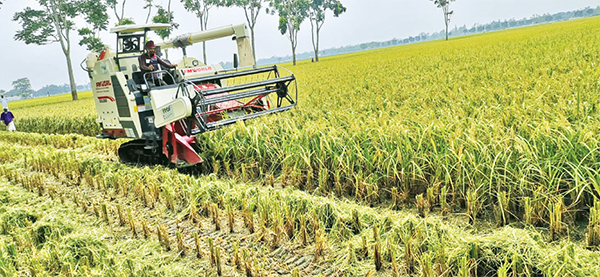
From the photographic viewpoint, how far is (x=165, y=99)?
6.25m

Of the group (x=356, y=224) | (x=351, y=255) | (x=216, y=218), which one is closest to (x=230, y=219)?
(x=216, y=218)

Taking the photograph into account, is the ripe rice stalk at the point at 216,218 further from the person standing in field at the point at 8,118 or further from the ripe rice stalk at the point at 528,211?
the person standing in field at the point at 8,118

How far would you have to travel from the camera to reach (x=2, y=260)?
317cm

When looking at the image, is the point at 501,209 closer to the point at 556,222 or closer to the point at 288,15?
the point at 556,222

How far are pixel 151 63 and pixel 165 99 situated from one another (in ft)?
2.83

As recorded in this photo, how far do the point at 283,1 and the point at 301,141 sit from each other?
55.7 m

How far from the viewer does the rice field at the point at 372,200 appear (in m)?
2.74

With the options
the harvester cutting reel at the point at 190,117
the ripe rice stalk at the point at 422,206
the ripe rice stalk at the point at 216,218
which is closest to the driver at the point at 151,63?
the harvester cutting reel at the point at 190,117

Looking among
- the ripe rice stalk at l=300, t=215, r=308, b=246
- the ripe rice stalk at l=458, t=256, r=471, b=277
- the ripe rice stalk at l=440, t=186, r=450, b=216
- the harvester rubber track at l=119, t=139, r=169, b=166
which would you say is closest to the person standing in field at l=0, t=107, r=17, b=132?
the harvester rubber track at l=119, t=139, r=169, b=166

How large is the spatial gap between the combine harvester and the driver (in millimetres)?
35

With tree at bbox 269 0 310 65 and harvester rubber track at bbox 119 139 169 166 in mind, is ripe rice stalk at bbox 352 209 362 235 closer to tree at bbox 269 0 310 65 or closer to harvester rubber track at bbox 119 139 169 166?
harvester rubber track at bbox 119 139 169 166

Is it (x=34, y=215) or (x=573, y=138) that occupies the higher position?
(x=573, y=138)

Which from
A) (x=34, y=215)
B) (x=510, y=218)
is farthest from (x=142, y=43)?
(x=510, y=218)

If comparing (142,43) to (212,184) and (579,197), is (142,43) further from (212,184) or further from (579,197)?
(579,197)
